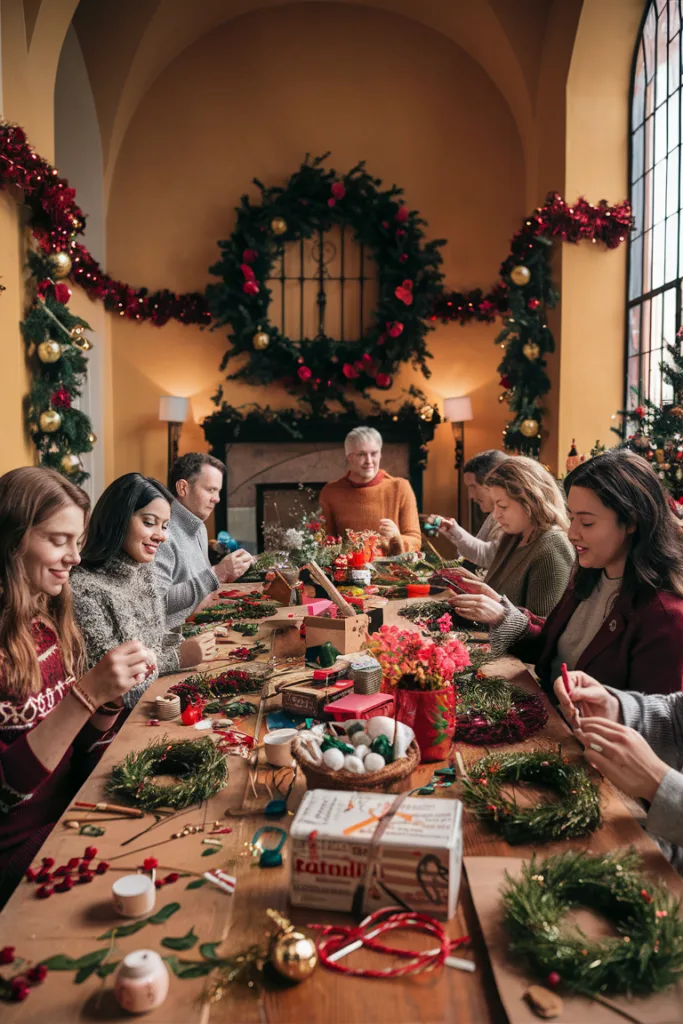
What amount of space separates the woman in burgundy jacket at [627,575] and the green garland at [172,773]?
1.08 m

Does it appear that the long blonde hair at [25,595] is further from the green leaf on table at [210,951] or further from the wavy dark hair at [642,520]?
the wavy dark hair at [642,520]

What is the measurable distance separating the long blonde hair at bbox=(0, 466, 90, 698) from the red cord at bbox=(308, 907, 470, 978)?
39.2 inches

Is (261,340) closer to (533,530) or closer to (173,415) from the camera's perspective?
(173,415)

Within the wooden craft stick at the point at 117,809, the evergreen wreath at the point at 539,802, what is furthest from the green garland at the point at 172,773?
the evergreen wreath at the point at 539,802

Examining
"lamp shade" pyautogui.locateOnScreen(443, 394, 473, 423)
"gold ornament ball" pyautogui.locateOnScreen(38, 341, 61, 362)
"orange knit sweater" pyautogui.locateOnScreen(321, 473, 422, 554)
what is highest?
"gold ornament ball" pyautogui.locateOnScreen(38, 341, 61, 362)

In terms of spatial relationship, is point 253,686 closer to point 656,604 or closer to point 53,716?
point 53,716

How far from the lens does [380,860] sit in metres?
1.18

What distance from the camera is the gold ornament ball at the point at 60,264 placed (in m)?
5.20

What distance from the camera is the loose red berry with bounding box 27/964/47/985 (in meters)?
1.08

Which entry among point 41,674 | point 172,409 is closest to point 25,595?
point 41,674

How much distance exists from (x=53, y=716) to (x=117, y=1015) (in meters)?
0.77

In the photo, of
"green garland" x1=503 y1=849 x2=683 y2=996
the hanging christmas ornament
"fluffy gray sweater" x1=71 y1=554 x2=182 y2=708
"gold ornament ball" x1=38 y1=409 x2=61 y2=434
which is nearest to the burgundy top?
"green garland" x1=503 y1=849 x2=683 y2=996

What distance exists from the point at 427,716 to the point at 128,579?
121cm

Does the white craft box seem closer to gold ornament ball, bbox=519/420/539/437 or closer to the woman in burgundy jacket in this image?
the woman in burgundy jacket
